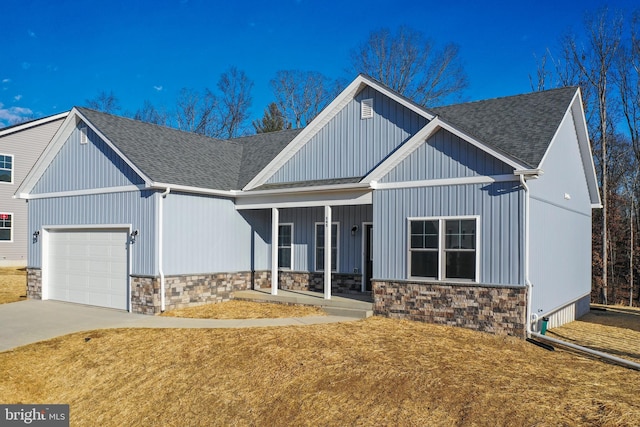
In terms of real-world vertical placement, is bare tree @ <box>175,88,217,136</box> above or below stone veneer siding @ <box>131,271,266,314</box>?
above

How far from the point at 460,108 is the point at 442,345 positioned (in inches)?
299

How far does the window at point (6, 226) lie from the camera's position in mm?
25094

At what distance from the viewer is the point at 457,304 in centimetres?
1114

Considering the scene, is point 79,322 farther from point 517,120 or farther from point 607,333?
point 607,333

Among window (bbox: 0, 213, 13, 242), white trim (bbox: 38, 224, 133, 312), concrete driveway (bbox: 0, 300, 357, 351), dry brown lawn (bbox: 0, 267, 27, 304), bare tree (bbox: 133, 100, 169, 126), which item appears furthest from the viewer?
bare tree (bbox: 133, 100, 169, 126)

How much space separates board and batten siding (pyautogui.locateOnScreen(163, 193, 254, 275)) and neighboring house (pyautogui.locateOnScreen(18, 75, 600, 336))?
4cm

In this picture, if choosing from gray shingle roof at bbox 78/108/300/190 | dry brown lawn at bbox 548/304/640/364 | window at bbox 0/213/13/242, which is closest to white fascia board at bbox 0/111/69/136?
window at bbox 0/213/13/242

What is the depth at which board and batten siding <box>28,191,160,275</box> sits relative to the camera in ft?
45.0

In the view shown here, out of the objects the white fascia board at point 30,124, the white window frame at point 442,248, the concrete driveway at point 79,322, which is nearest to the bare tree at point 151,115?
the white fascia board at point 30,124

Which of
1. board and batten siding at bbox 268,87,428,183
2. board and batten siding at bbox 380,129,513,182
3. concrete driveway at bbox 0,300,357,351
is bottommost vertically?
concrete driveway at bbox 0,300,357,351

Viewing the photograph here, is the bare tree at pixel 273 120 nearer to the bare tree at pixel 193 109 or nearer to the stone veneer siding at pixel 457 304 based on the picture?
the bare tree at pixel 193 109

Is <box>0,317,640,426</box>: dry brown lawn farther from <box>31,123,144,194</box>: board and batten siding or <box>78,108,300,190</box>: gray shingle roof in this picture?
<box>31,123,144,194</box>: board and batten siding

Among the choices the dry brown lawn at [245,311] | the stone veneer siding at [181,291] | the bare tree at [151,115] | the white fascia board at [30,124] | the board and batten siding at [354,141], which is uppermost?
the bare tree at [151,115]

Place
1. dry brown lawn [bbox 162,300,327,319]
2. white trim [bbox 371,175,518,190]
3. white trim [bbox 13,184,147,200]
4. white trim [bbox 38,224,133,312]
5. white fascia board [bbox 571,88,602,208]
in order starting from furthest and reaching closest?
white trim [bbox 38,224,133,312]
white fascia board [bbox 571,88,602,208]
white trim [bbox 13,184,147,200]
dry brown lawn [bbox 162,300,327,319]
white trim [bbox 371,175,518,190]
